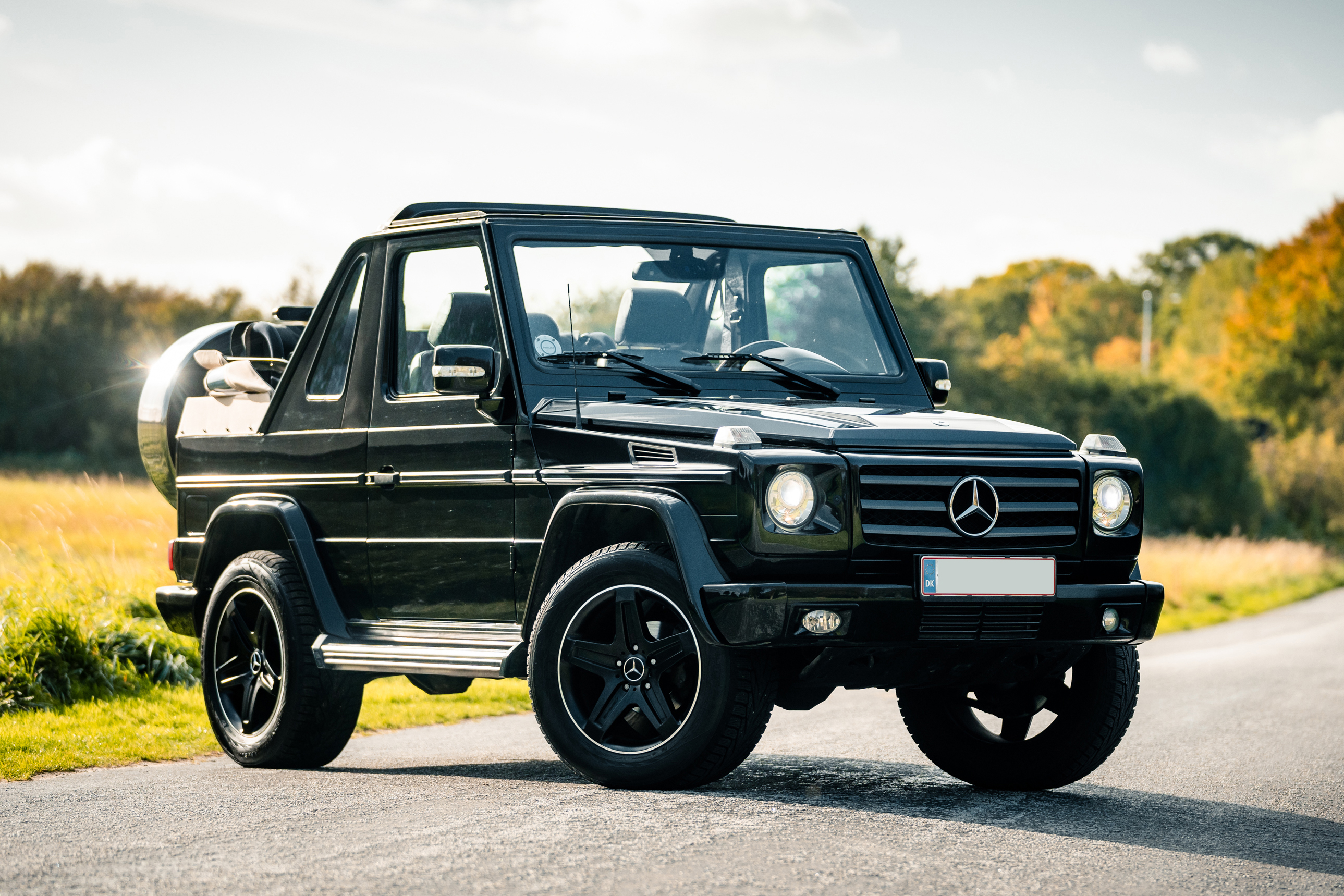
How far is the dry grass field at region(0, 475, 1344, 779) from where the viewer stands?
9.05m

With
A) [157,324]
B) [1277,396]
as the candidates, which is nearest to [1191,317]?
[1277,396]

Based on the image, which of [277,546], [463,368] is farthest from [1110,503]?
[277,546]

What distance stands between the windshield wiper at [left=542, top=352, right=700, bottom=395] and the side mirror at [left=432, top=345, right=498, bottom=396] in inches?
13.4

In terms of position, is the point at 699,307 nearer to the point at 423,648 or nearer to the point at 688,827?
the point at 423,648

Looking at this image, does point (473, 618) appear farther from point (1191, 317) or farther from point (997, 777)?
point (1191, 317)

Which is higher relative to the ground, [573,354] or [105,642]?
[573,354]

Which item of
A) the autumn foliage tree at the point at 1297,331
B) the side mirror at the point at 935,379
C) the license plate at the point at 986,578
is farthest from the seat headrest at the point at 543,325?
the autumn foliage tree at the point at 1297,331

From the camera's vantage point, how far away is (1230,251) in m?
99.6

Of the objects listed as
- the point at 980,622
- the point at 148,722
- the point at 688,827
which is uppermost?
the point at 980,622

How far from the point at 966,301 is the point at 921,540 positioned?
330 feet

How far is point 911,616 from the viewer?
238 inches

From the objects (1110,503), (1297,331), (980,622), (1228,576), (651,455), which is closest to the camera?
(980,622)

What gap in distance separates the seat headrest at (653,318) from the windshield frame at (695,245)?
0.23 metres

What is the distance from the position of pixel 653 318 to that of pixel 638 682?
1.83 m
